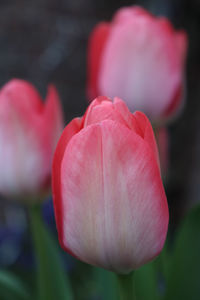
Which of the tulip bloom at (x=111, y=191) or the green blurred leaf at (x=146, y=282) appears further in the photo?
the green blurred leaf at (x=146, y=282)

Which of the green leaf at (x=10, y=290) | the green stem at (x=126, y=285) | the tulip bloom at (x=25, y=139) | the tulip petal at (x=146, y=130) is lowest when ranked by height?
the green leaf at (x=10, y=290)

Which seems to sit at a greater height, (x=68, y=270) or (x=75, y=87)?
(x=75, y=87)

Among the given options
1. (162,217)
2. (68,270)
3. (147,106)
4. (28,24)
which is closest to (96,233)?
(162,217)

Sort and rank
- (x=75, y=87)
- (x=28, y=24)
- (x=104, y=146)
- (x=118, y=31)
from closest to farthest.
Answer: (x=104, y=146) < (x=118, y=31) < (x=28, y=24) < (x=75, y=87)

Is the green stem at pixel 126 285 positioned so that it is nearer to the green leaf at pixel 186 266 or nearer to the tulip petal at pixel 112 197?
the tulip petal at pixel 112 197

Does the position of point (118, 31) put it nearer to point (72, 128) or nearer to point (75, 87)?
point (72, 128)

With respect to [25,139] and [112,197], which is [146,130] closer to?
[112,197]

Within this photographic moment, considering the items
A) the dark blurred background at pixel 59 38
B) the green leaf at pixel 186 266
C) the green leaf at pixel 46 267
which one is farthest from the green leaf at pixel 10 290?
the dark blurred background at pixel 59 38
